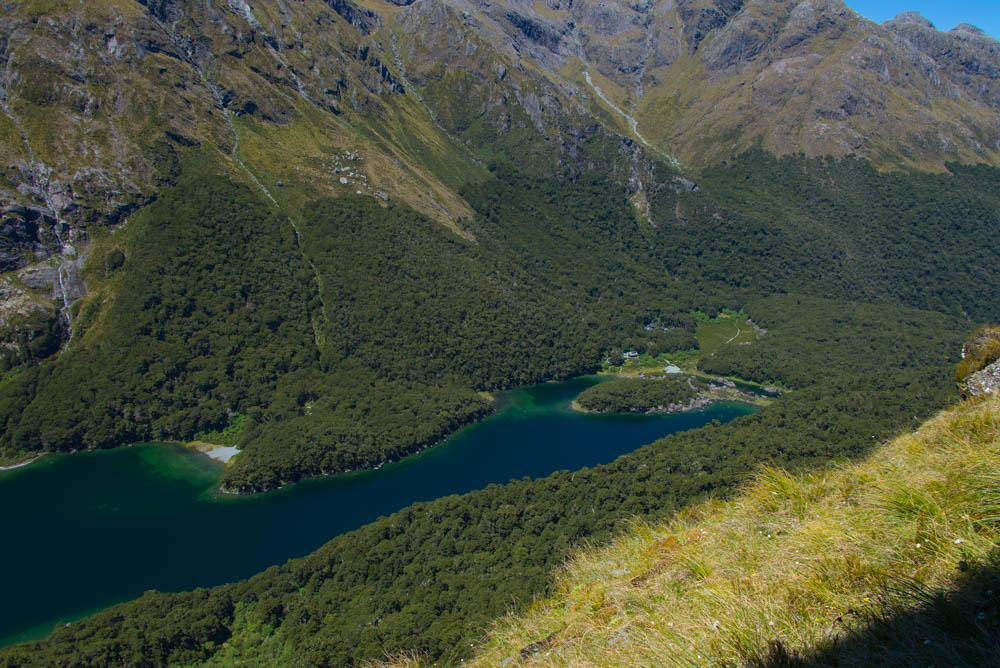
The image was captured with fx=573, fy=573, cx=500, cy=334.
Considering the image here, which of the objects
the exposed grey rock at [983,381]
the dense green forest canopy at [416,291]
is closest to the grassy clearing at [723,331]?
the dense green forest canopy at [416,291]

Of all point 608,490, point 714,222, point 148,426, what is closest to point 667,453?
point 608,490

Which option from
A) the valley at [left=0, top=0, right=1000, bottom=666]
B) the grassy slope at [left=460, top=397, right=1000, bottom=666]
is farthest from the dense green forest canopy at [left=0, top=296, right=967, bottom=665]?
the grassy slope at [left=460, top=397, right=1000, bottom=666]

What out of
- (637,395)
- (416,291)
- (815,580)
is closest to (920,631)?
(815,580)

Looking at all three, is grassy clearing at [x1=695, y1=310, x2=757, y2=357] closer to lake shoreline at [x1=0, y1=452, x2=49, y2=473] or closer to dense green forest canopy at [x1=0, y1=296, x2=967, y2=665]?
dense green forest canopy at [x1=0, y1=296, x2=967, y2=665]

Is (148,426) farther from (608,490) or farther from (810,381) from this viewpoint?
(810,381)

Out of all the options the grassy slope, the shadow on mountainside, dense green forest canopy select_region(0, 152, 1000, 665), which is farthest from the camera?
dense green forest canopy select_region(0, 152, 1000, 665)
